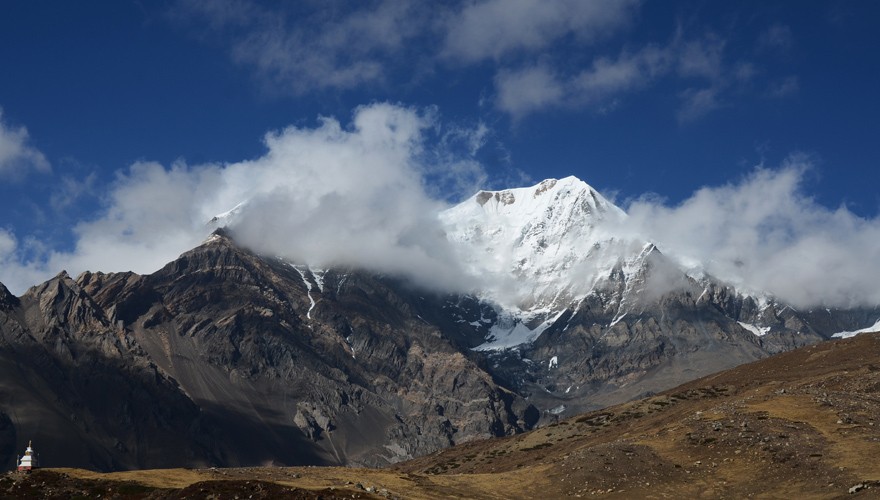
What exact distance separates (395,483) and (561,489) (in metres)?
19.4

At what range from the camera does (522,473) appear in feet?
413

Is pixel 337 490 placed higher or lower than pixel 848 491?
higher

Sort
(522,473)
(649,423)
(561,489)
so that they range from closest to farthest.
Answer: (561,489) → (522,473) → (649,423)

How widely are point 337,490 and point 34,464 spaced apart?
37.0 metres

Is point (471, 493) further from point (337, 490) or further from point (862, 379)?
point (862, 379)

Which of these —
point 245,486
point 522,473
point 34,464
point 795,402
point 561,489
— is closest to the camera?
point 245,486

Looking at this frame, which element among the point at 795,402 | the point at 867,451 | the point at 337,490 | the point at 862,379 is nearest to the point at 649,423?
the point at 862,379

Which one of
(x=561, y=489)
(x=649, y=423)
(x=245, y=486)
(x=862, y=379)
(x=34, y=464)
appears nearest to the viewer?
(x=245, y=486)

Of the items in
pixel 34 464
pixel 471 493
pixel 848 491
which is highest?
pixel 34 464

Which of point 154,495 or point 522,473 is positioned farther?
point 522,473

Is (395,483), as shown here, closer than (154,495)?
No

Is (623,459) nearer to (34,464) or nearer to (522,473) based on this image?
(522,473)

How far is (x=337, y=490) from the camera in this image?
9188 cm

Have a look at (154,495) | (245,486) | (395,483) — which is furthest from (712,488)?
(154,495)
